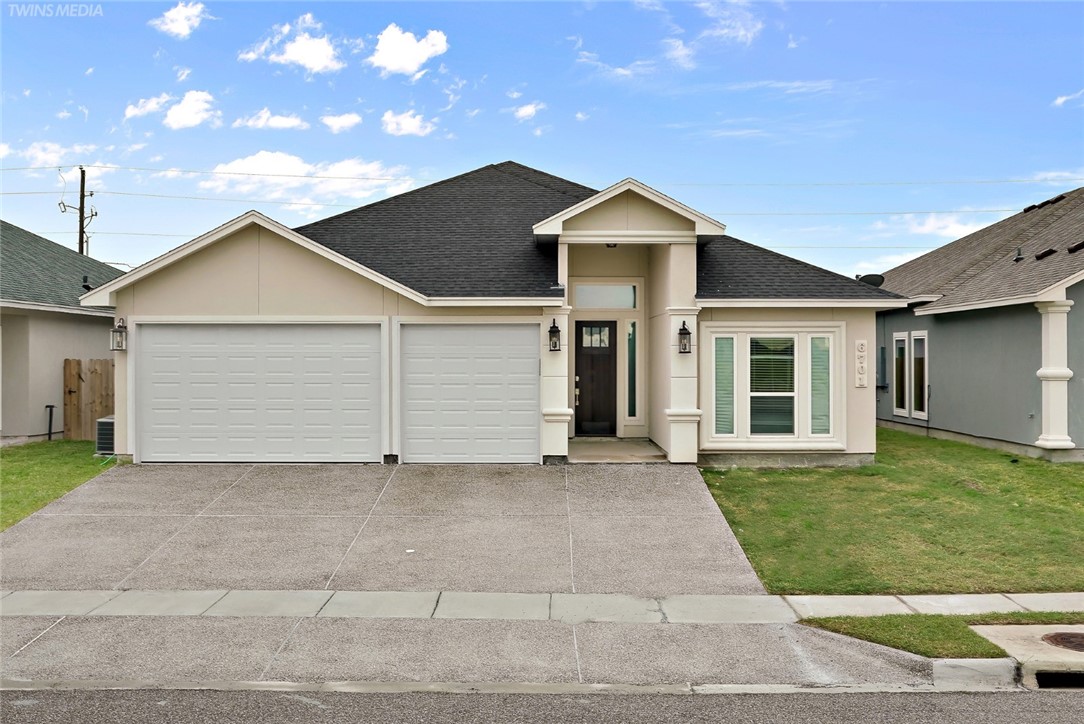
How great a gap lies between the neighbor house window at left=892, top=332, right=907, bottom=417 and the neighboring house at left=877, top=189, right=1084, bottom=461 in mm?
31

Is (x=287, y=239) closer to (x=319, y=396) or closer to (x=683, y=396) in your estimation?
(x=319, y=396)

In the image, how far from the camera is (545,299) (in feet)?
40.5

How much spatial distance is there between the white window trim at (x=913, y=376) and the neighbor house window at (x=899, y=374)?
0.25 meters

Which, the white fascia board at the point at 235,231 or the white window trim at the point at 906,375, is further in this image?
the white window trim at the point at 906,375

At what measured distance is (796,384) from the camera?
1302cm

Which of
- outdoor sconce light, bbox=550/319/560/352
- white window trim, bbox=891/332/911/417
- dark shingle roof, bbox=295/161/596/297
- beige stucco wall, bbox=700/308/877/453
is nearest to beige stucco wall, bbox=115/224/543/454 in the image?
dark shingle roof, bbox=295/161/596/297

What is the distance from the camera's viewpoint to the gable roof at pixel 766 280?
12883mm

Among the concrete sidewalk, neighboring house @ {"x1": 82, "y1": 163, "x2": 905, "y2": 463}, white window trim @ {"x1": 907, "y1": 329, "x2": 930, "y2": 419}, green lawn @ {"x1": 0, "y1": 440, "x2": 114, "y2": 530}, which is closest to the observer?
the concrete sidewalk

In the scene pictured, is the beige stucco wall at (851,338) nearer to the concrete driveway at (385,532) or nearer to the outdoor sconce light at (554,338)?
the outdoor sconce light at (554,338)

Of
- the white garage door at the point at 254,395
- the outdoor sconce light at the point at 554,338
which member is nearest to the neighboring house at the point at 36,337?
the white garage door at the point at 254,395

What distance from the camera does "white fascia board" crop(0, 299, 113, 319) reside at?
48.4 ft

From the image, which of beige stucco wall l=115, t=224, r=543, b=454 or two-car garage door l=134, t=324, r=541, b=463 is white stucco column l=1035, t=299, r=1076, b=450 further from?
beige stucco wall l=115, t=224, r=543, b=454

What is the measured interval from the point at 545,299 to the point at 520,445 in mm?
2524

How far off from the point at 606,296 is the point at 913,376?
940 cm
